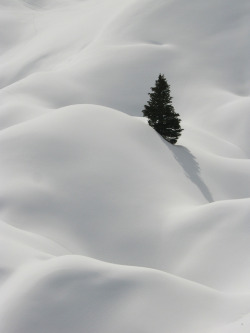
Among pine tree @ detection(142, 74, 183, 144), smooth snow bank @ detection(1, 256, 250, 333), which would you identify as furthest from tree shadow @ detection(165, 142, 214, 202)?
A: smooth snow bank @ detection(1, 256, 250, 333)

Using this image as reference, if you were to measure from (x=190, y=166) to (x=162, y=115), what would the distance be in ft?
13.8

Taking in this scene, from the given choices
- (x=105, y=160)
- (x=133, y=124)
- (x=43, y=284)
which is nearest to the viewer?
(x=43, y=284)

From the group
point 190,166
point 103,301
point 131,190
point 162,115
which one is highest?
point 162,115

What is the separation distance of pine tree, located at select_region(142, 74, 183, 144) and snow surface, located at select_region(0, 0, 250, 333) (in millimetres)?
774

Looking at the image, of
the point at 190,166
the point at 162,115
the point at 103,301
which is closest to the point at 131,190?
the point at 190,166

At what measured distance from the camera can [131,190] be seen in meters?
24.4

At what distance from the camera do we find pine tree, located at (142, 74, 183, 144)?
Result: 3125 cm

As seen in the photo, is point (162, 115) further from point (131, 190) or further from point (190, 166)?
point (131, 190)

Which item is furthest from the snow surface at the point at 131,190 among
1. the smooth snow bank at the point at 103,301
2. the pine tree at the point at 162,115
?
the pine tree at the point at 162,115

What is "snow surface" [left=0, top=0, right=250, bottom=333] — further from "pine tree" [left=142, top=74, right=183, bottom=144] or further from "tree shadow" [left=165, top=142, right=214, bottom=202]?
"pine tree" [left=142, top=74, right=183, bottom=144]

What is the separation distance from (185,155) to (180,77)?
22650 millimetres

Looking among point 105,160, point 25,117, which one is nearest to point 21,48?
point 25,117

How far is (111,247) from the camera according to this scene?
21.5m

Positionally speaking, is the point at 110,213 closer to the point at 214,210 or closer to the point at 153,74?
the point at 214,210
